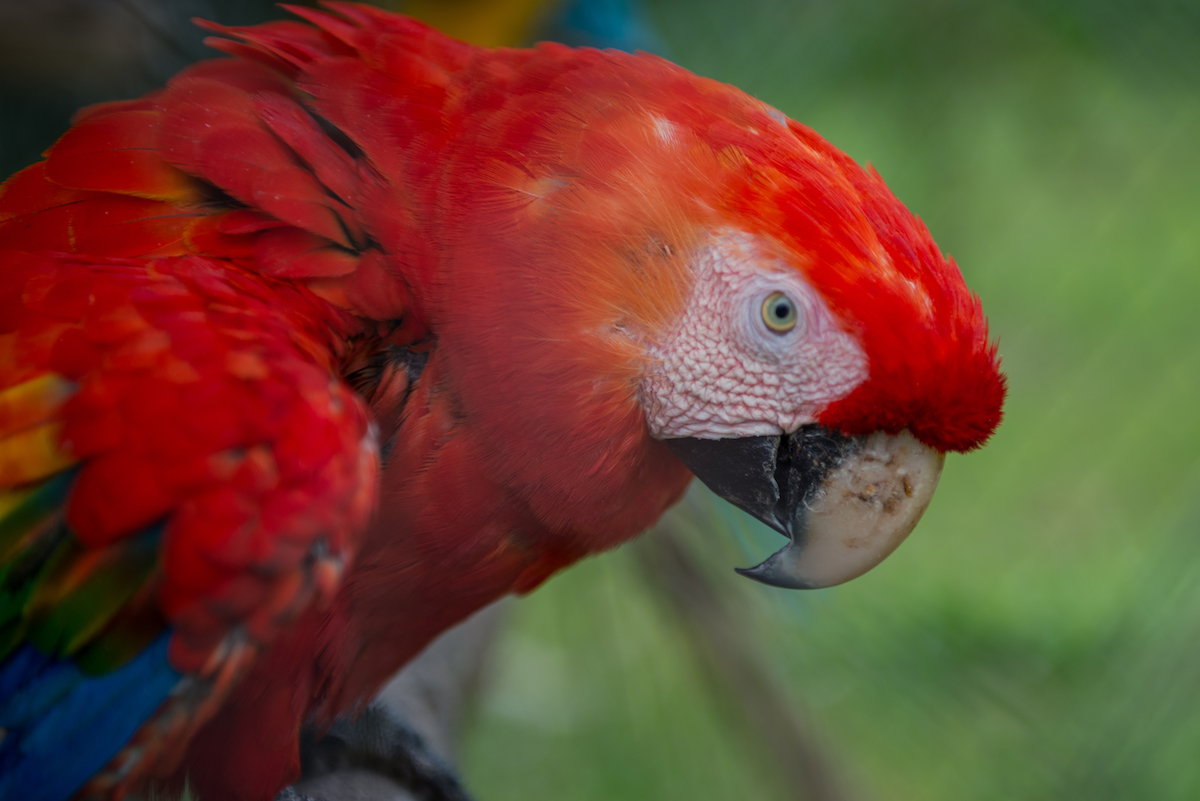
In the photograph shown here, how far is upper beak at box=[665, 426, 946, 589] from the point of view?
0.64 metres

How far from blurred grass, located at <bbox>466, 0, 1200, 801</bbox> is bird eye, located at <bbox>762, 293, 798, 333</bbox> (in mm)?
763

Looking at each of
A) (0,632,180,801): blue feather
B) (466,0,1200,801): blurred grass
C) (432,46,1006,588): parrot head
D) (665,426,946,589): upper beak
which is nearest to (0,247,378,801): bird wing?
(0,632,180,801): blue feather

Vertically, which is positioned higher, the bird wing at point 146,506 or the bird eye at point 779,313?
the bird eye at point 779,313

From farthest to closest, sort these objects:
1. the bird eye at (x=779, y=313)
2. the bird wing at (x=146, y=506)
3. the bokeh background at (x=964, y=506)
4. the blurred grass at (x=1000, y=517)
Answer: the blurred grass at (x=1000, y=517), the bokeh background at (x=964, y=506), the bird eye at (x=779, y=313), the bird wing at (x=146, y=506)

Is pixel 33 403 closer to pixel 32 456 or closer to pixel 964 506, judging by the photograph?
pixel 32 456

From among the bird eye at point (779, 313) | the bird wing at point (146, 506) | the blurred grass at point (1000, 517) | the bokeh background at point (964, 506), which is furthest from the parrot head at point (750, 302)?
the blurred grass at point (1000, 517)

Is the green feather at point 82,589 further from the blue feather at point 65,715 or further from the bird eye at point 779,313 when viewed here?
the bird eye at point 779,313

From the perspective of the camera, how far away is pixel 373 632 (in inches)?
29.1

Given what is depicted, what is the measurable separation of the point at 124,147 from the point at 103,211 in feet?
0.17

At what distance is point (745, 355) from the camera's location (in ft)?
2.09

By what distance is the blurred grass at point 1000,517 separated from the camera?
56.1 inches

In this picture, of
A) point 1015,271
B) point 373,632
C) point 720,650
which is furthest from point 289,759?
point 1015,271

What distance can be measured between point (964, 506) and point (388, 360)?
6.23ft

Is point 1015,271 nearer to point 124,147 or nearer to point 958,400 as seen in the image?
point 958,400
